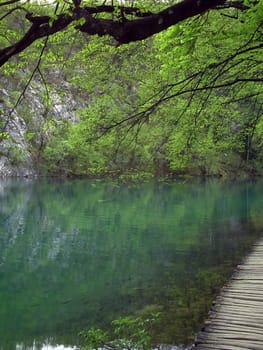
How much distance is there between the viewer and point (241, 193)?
3400 cm

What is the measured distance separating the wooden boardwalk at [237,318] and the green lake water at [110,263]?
0.88m

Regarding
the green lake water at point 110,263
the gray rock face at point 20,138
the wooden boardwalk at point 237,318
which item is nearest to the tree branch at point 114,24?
the wooden boardwalk at point 237,318

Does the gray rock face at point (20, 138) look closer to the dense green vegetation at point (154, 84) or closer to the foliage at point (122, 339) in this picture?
the dense green vegetation at point (154, 84)

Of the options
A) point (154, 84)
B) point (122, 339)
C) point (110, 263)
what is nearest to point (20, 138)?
point (110, 263)

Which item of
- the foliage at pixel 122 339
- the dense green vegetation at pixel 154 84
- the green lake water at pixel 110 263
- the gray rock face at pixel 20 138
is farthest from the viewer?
the gray rock face at pixel 20 138

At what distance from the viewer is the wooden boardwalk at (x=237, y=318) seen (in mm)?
5464

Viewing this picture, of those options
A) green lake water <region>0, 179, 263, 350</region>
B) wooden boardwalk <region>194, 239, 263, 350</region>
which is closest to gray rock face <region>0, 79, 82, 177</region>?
green lake water <region>0, 179, 263, 350</region>

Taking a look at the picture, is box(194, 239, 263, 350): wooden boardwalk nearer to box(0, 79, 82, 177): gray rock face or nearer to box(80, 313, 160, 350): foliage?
box(80, 313, 160, 350): foliage

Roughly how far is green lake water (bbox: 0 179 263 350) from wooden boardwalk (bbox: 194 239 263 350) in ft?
2.89

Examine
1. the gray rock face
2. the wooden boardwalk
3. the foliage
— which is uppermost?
the gray rock face

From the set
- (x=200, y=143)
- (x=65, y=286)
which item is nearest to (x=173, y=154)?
(x=200, y=143)

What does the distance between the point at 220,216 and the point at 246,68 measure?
13.0 meters

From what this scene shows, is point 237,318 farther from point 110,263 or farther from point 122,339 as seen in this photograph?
point 110,263

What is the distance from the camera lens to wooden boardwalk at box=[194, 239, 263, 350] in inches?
215
